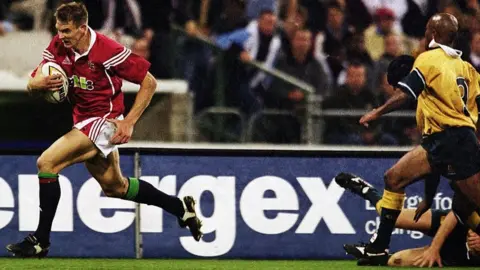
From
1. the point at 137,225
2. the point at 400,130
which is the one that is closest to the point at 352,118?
the point at 400,130

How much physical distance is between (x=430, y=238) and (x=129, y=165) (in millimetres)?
2360

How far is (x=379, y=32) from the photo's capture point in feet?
44.5

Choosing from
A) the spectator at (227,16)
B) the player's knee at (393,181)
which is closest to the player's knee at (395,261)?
the player's knee at (393,181)

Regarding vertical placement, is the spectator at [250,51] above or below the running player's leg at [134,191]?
above

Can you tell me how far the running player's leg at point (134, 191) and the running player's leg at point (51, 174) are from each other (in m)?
0.25

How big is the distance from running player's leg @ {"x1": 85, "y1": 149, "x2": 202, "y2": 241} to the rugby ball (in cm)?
51

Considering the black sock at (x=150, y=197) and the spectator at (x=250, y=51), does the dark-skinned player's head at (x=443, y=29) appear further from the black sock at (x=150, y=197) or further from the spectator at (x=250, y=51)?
the spectator at (x=250, y=51)

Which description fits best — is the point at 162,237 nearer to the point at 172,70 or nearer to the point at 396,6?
the point at 172,70

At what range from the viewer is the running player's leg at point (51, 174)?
8133 mm

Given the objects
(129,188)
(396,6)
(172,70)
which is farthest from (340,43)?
(129,188)

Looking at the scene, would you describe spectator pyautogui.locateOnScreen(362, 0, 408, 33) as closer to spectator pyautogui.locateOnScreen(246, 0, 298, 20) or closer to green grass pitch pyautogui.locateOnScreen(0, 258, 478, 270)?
spectator pyautogui.locateOnScreen(246, 0, 298, 20)

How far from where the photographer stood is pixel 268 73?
40.7 feet

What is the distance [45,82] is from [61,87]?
0.12 m

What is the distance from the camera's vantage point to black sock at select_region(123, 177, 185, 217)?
8.73 m
